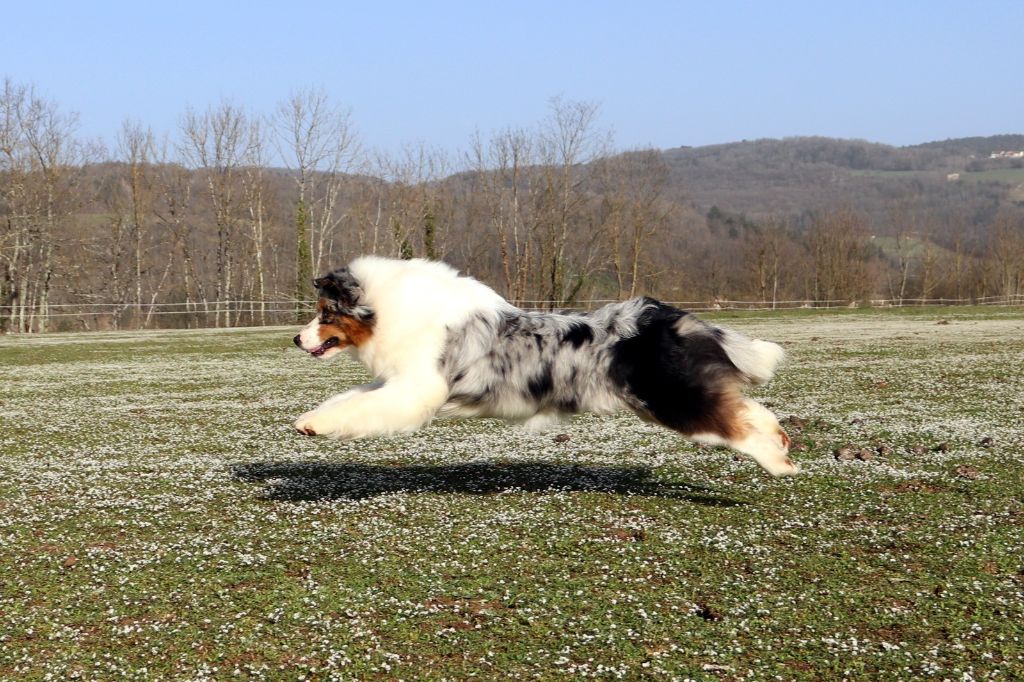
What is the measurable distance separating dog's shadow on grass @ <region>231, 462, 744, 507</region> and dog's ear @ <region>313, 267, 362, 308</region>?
5.69 feet

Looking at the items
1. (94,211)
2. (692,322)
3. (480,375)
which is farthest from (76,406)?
(94,211)

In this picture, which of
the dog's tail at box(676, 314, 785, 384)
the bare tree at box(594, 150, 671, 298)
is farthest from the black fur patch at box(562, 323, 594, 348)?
the bare tree at box(594, 150, 671, 298)

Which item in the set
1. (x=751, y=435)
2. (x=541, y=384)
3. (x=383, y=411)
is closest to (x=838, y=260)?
(x=751, y=435)

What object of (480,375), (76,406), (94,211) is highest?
(94,211)

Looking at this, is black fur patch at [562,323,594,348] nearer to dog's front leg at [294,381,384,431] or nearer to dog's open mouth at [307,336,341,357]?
dog's front leg at [294,381,384,431]

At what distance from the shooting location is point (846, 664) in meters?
4.52

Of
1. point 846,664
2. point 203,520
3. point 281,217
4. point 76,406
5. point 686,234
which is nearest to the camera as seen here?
point 846,664

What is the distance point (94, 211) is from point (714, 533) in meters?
69.7

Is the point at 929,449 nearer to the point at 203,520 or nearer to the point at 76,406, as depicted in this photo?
the point at 203,520

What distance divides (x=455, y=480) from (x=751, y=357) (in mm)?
3017

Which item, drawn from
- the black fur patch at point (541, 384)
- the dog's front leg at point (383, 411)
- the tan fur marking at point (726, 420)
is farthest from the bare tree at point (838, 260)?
the dog's front leg at point (383, 411)

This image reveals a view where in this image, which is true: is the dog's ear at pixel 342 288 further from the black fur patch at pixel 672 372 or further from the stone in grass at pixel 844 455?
the stone in grass at pixel 844 455

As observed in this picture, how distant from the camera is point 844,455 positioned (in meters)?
9.54

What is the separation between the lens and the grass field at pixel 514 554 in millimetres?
4715
